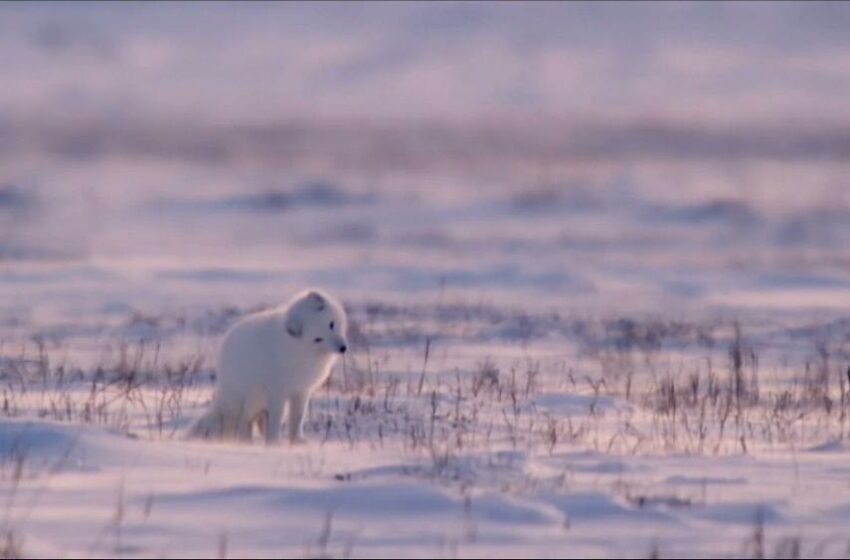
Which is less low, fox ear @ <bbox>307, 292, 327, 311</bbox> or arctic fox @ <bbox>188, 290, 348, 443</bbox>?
fox ear @ <bbox>307, 292, 327, 311</bbox>

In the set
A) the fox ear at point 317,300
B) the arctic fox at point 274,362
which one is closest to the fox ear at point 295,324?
the arctic fox at point 274,362

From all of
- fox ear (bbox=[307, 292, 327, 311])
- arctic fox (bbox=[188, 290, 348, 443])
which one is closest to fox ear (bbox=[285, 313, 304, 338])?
arctic fox (bbox=[188, 290, 348, 443])

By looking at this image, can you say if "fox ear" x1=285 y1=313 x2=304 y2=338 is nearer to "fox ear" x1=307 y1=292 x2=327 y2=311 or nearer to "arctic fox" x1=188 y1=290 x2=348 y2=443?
"arctic fox" x1=188 y1=290 x2=348 y2=443

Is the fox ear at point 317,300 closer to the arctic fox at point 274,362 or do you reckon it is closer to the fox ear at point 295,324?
the arctic fox at point 274,362

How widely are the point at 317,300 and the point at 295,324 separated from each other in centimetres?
20

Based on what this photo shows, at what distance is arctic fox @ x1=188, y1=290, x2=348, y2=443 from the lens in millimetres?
9227

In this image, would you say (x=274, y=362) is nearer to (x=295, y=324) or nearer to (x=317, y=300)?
(x=295, y=324)

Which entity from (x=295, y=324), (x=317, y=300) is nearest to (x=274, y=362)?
(x=295, y=324)

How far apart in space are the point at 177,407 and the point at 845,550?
16.1 feet

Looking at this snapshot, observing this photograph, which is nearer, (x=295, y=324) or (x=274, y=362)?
(x=295, y=324)

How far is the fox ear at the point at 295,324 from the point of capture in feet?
30.2

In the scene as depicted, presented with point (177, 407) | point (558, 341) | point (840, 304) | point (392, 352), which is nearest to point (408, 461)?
point (177, 407)

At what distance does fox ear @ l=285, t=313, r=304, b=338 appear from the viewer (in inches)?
362

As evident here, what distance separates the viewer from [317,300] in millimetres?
9312
